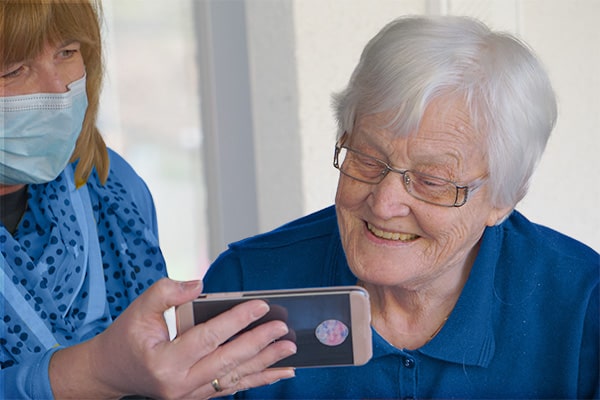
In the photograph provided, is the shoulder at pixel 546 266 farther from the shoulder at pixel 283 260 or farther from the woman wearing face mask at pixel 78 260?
the woman wearing face mask at pixel 78 260

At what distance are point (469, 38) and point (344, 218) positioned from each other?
468 mm

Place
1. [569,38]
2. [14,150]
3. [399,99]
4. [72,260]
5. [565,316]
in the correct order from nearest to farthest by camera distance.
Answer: [399,99], [565,316], [14,150], [72,260], [569,38]

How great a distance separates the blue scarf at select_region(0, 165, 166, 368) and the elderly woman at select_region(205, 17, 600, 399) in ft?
1.68

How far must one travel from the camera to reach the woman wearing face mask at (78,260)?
1.46 m

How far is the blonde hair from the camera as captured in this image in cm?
175

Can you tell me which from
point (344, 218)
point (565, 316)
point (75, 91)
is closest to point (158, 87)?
point (75, 91)

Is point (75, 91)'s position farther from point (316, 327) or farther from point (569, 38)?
point (569, 38)

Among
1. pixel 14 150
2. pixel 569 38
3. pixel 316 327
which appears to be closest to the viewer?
pixel 316 327

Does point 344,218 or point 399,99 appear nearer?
point 399,99

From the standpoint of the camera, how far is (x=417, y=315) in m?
1.87

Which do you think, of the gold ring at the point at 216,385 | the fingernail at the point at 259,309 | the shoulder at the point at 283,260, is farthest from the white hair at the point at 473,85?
the gold ring at the point at 216,385

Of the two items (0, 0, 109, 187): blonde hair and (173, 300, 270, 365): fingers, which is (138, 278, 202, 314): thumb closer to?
(173, 300, 270, 365): fingers

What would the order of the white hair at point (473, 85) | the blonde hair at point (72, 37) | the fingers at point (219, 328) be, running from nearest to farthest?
the fingers at point (219, 328), the white hair at point (473, 85), the blonde hair at point (72, 37)

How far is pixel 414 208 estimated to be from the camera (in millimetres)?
1687
